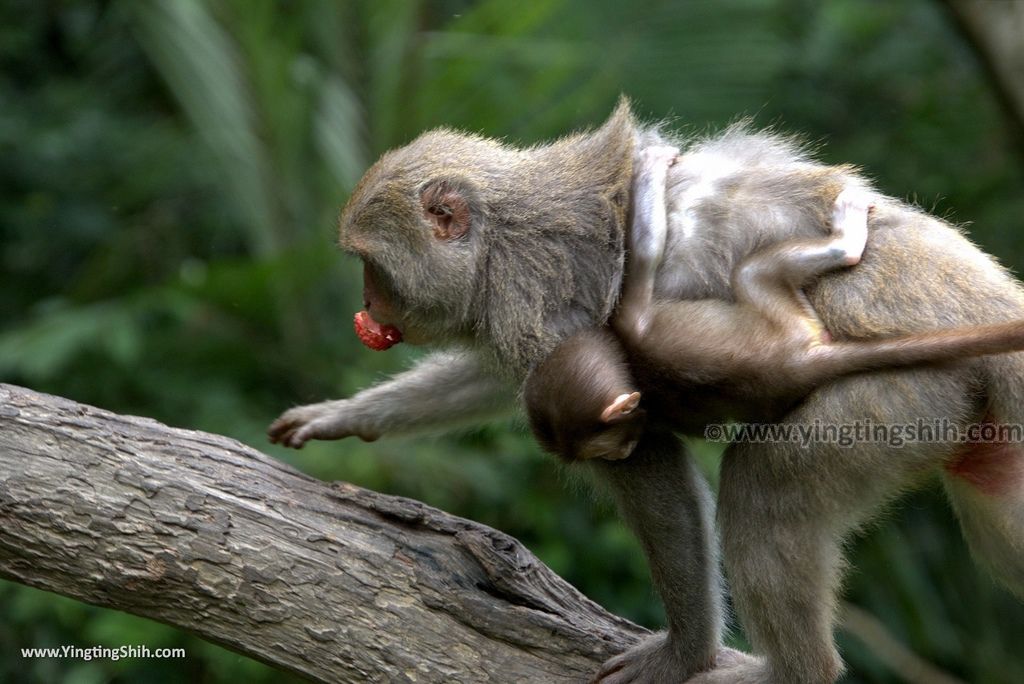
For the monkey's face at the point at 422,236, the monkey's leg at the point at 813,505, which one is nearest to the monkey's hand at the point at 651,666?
the monkey's leg at the point at 813,505

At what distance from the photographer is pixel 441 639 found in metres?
4.24

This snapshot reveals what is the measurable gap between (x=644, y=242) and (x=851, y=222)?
2.45ft

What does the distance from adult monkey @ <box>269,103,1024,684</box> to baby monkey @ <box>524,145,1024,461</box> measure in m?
0.08

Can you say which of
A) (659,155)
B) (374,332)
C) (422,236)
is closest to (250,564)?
(374,332)

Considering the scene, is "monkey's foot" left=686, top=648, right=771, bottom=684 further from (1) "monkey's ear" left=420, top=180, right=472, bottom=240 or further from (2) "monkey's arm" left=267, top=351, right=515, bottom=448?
(1) "monkey's ear" left=420, top=180, right=472, bottom=240

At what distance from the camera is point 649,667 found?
4.33 m

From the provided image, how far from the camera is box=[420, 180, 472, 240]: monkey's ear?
14.8ft

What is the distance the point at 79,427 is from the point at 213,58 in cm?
A: 380

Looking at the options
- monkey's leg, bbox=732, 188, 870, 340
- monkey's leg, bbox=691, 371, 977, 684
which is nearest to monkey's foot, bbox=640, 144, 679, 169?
monkey's leg, bbox=732, 188, 870, 340

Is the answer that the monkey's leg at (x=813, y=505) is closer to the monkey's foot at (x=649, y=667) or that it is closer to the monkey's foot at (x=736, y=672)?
the monkey's foot at (x=736, y=672)

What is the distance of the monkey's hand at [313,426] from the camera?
5.20 m

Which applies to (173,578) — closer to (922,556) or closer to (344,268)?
(344,268)

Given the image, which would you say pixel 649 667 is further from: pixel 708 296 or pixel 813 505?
pixel 708 296

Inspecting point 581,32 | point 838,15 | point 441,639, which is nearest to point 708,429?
point 441,639
